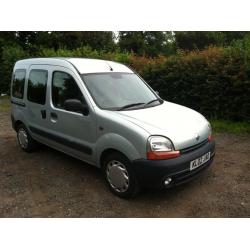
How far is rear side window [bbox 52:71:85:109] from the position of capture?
468 centimetres

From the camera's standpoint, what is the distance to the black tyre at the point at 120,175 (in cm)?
398

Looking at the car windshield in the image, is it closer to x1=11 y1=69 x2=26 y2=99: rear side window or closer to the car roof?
the car roof

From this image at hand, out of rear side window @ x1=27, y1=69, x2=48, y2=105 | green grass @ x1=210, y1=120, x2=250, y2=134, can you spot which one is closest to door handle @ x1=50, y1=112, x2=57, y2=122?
rear side window @ x1=27, y1=69, x2=48, y2=105

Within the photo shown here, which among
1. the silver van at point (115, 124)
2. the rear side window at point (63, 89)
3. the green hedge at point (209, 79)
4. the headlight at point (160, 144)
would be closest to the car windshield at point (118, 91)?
the silver van at point (115, 124)

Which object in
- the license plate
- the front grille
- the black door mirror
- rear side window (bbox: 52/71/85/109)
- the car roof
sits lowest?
the license plate

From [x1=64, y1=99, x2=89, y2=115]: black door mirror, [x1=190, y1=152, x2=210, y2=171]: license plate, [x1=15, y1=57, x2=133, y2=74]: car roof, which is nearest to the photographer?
[x1=190, y1=152, x2=210, y2=171]: license plate

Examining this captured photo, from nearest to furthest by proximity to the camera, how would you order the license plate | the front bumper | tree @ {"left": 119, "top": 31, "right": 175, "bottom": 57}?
the front bumper, the license plate, tree @ {"left": 119, "top": 31, "right": 175, "bottom": 57}

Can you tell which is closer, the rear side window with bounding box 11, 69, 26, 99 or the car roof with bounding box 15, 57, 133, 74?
the car roof with bounding box 15, 57, 133, 74

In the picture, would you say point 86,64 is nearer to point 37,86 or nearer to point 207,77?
point 37,86

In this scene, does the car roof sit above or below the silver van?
above

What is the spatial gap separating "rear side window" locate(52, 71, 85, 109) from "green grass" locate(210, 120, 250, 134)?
437cm

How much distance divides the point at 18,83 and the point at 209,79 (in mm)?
4889

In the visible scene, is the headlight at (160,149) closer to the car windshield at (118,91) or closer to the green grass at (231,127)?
the car windshield at (118,91)

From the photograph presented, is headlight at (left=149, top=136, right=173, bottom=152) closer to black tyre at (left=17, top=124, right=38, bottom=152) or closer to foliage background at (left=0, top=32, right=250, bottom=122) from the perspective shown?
black tyre at (left=17, top=124, right=38, bottom=152)
